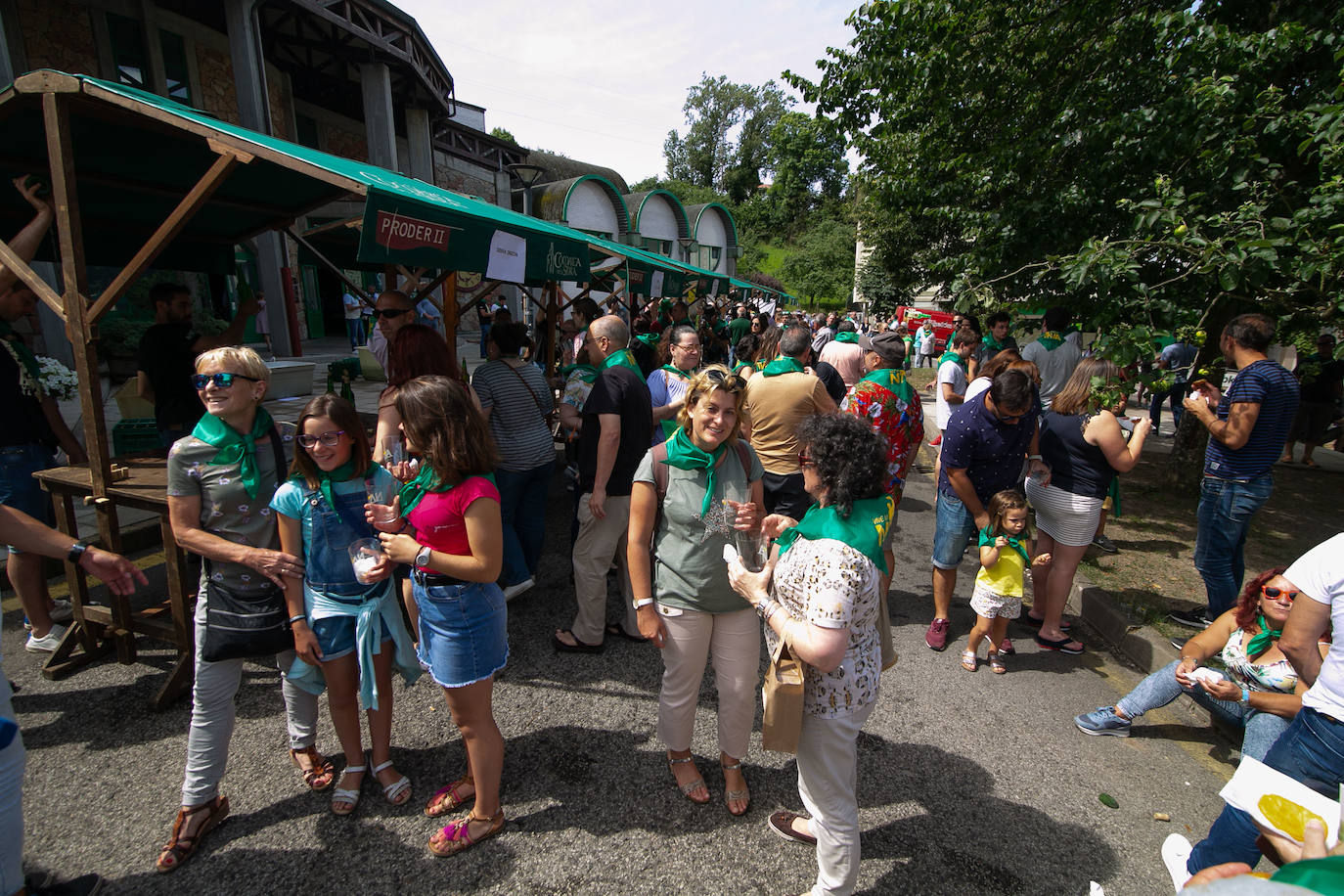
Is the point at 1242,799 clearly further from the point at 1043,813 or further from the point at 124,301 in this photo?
the point at 124,301

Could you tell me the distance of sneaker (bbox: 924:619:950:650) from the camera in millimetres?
3949

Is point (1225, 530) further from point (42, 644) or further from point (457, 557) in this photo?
point (42, 644)

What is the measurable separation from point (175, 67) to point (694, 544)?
15305 mm

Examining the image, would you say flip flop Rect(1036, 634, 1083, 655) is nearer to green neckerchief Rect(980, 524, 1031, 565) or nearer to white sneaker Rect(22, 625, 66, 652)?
green neckerchief Rect(980, 524, 1031, 565)

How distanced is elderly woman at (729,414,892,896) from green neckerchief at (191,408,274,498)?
1.91 meters

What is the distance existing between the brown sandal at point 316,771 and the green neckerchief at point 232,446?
3.81 ft

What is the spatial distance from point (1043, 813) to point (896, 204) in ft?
21.3

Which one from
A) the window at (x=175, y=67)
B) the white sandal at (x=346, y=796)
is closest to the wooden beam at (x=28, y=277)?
the white sandal at (x=346, y=796)

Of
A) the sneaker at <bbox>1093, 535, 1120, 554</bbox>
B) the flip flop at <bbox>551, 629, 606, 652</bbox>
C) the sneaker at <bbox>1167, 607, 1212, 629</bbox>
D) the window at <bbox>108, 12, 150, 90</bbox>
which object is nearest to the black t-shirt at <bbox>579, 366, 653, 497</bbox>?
the flip flop at <bbox>551, 629, 606, 652</bbox>

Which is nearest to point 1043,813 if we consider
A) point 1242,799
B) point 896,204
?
point 1242,799

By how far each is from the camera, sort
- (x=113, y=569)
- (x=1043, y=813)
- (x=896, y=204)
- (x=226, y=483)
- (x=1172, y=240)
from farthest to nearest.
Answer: (x=896, y=204), (x=1172, y=240), (x=1043, y=813), (x=226, y=483), (x=113, y=569)

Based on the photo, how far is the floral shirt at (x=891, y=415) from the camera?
4094 mm

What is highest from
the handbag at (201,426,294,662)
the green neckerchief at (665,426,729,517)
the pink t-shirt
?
the green neckerchief at (665,426,729,517)

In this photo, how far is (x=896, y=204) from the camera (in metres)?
7.20
